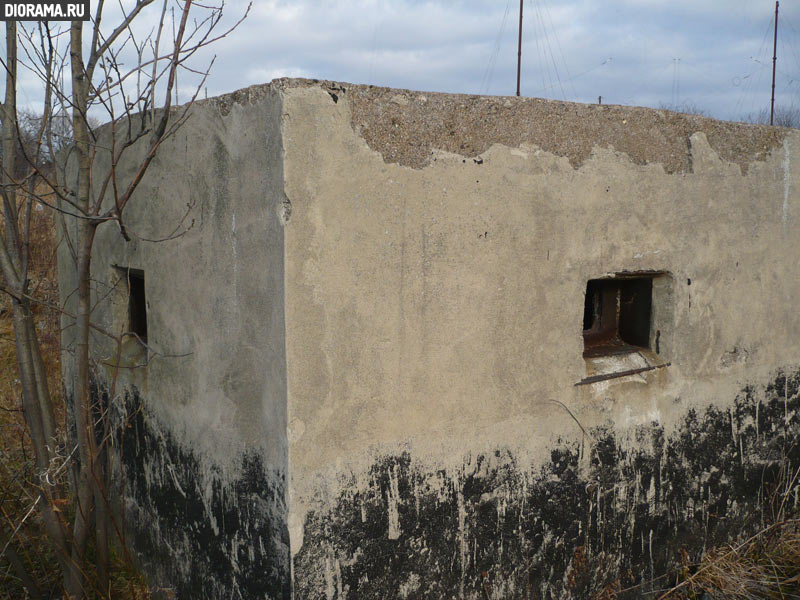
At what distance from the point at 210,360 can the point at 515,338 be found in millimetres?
1215

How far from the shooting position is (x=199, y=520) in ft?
9.58

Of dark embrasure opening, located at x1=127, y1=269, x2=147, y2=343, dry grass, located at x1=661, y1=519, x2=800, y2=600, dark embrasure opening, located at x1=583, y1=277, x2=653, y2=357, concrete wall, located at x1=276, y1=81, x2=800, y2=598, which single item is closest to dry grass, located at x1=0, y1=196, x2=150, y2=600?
dark embrasure opening, located at x1=127, y1=269, x2=147, y2=343

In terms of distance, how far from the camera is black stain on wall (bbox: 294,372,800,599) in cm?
255

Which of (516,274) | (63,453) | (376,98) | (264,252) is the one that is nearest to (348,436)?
(264,252)

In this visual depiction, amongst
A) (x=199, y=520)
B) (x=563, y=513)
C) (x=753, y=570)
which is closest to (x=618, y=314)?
(x=563, y=513)

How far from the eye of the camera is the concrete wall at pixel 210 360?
7.83 feet

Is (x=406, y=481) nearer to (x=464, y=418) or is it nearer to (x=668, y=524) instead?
(x=464, y=418)

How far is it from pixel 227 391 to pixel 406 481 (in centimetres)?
75

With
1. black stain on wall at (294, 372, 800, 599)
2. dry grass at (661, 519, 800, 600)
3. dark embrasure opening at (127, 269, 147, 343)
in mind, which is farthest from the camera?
dark embrasure opening at (127, 269, 147, 343)

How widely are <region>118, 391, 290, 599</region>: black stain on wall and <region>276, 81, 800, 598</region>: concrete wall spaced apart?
14 cm

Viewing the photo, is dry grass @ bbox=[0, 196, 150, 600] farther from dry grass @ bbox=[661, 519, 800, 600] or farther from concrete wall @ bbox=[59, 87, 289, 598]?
dry grass @ bbox=[661, 519, 800, 600]

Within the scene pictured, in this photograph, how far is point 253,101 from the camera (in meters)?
2.37

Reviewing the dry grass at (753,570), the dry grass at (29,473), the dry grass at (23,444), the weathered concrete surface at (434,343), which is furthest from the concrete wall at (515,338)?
the dry grass at (23,444)

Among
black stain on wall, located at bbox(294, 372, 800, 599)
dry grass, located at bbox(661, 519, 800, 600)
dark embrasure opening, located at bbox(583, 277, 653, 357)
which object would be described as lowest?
dry grass, located at bbox(661, 519, 800, 600)
